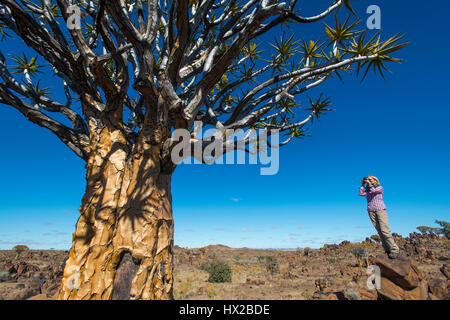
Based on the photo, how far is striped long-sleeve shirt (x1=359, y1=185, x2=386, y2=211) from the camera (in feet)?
15.3

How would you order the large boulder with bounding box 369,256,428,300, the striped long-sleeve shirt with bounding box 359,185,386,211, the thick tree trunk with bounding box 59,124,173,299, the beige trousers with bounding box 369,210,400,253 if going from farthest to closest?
1. the striped long-sleeve shirt with bounding box 359,185,386,211
2. the beige trousers with bounding box 369,210,400,253
3. the large boulder with bounding box 369,256,428,300
4. the thick tree trunk with bounding box 59,124,173,299

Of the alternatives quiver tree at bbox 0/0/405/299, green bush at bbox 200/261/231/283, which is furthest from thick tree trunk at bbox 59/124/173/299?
green bush at bbox 200/261/231/283

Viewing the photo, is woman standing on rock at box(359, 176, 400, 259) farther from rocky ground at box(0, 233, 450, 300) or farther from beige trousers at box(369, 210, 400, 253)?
rocky ground at box(0, 233, 450, 300)

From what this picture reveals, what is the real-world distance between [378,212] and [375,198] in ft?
0.91

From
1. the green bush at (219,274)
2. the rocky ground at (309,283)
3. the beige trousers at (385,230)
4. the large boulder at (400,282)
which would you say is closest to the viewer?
the large boulder at (400,282)

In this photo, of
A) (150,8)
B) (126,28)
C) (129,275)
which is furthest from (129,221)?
(150,8)

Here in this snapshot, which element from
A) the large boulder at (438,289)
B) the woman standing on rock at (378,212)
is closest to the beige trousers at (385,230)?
the woman standing on rock at (378,212)

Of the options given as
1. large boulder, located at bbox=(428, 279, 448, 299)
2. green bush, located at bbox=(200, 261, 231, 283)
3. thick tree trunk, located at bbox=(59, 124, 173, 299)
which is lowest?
green bush, located at bbox=(200, 261, 231, 283)

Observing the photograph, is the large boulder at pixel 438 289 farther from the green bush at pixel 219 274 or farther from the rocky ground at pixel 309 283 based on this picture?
the green bush at pixel 219 274

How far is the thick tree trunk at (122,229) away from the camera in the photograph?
3.12 m

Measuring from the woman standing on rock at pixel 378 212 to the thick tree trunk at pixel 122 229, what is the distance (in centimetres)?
396

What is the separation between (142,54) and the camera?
126 inches

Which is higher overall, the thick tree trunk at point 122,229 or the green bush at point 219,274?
the thick tree trunk at point 122,229

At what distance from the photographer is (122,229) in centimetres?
332
